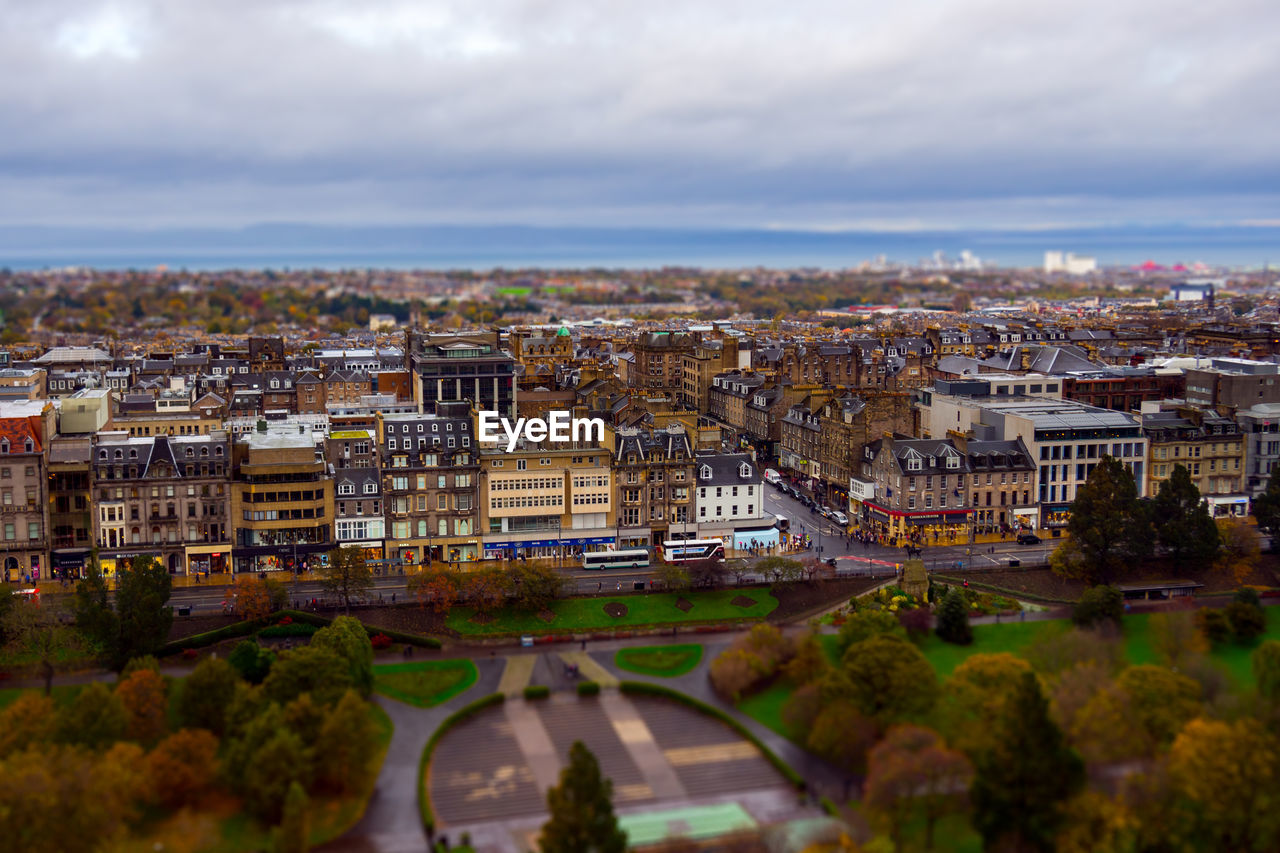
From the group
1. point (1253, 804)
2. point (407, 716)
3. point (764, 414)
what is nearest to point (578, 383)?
point (764, 414)

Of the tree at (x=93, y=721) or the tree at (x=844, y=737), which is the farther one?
the tree at (x=844, y=737)

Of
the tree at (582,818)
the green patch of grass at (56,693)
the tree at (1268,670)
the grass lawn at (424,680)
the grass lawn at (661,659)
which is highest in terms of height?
the tree at (1268,670)

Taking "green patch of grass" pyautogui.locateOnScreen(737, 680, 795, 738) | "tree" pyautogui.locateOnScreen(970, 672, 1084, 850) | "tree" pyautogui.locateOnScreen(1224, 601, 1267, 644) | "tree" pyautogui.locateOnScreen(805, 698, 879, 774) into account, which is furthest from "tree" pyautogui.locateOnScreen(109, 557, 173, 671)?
"tree" pyautogui.locateOnScreen(1224, 601, 1267, 644)

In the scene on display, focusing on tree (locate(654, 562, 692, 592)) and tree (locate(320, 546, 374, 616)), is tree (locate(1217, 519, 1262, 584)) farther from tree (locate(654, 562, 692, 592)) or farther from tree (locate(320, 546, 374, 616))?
tree (locate(320, 546, 374, 616))

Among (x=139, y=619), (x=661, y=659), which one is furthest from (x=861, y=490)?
(x=139, y=619)

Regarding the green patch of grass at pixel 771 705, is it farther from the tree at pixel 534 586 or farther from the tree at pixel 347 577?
the tree at pixel 347 577

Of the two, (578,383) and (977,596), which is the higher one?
(578,383)

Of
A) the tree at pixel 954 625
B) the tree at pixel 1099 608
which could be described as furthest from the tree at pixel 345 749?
the tree at pixel 1099 608

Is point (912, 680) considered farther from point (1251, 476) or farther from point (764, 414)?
point (764, 414)
